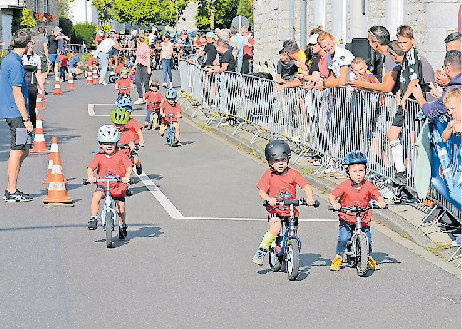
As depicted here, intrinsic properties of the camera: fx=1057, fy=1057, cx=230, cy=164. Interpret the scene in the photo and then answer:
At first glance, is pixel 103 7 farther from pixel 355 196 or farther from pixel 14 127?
pixel 355 196

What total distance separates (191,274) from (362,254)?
1455mm

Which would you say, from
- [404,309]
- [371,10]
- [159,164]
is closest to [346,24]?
[371,10]

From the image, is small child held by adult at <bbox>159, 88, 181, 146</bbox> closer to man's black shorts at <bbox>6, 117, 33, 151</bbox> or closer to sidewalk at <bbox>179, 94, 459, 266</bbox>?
sidewalk at <bbox>179, 94, 459, 266</bbox>

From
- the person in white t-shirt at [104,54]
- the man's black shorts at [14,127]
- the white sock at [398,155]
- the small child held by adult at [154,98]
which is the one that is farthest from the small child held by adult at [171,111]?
the person in white t-shirt at [104,54]

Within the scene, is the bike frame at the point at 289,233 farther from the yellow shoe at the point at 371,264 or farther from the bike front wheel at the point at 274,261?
the yellow shoe at the point at 371,264

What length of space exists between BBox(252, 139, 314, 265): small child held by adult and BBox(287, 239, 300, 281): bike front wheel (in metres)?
0.20

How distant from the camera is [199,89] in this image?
2583cm

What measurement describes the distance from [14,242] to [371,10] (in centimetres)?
1271

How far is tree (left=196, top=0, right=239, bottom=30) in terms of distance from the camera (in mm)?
108938

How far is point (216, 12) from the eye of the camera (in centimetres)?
10981

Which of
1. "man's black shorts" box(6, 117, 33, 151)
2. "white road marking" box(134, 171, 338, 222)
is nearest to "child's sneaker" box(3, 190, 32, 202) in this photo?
"man's black shorts" box(6, 117, 33, 151)

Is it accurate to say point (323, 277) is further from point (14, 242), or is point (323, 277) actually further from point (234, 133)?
point (234, 133)

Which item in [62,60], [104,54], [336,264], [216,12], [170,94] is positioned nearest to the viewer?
[336,264]

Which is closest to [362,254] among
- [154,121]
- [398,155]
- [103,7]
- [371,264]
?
[371,264]
